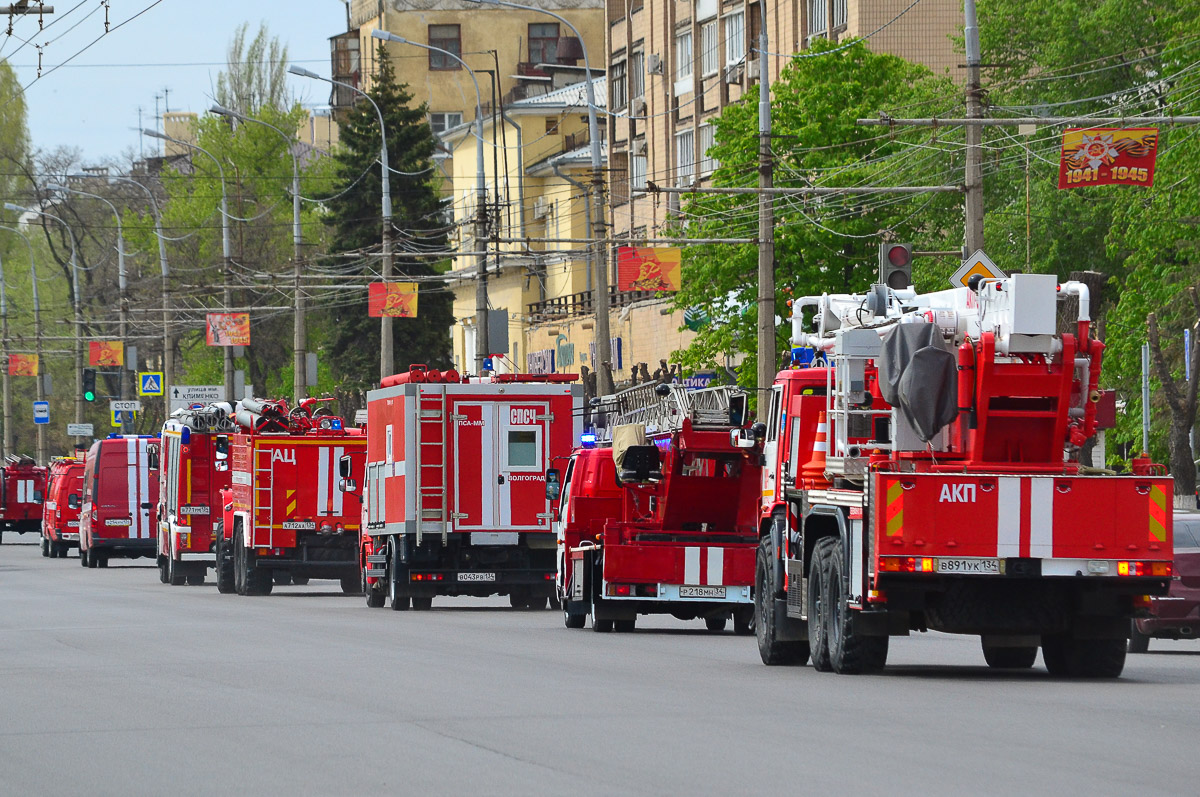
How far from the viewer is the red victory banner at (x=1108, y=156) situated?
86.5ft

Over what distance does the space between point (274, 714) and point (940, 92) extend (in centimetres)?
4087

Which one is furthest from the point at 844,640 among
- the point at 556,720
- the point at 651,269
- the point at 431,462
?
the point at 651,269

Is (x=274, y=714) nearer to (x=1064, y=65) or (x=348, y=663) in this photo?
(x=348, y=663)

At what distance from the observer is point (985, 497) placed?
16.3 meters

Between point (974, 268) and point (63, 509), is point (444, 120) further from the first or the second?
point (974, 268)

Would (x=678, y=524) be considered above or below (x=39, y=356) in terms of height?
below

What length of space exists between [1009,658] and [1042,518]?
2.66m

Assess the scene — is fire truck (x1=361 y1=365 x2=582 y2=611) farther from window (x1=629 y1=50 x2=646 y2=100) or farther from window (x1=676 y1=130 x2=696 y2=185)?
window (x1=629 y1=50 x2=646 y2=100)

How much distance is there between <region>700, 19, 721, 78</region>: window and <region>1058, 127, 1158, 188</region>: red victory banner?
43487 millimetres

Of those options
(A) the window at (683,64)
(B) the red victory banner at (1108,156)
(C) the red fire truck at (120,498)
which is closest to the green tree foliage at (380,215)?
(A) the window at (683,64)

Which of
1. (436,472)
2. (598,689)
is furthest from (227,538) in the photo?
(598,689)

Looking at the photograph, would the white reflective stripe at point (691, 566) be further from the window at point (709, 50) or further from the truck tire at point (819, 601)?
the window at point (709, 50)

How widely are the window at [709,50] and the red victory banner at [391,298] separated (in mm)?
21785

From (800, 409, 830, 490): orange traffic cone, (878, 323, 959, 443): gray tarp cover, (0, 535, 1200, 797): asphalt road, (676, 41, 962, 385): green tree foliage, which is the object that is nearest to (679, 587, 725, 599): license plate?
(0, 535, 1200, 797): asphalt road
